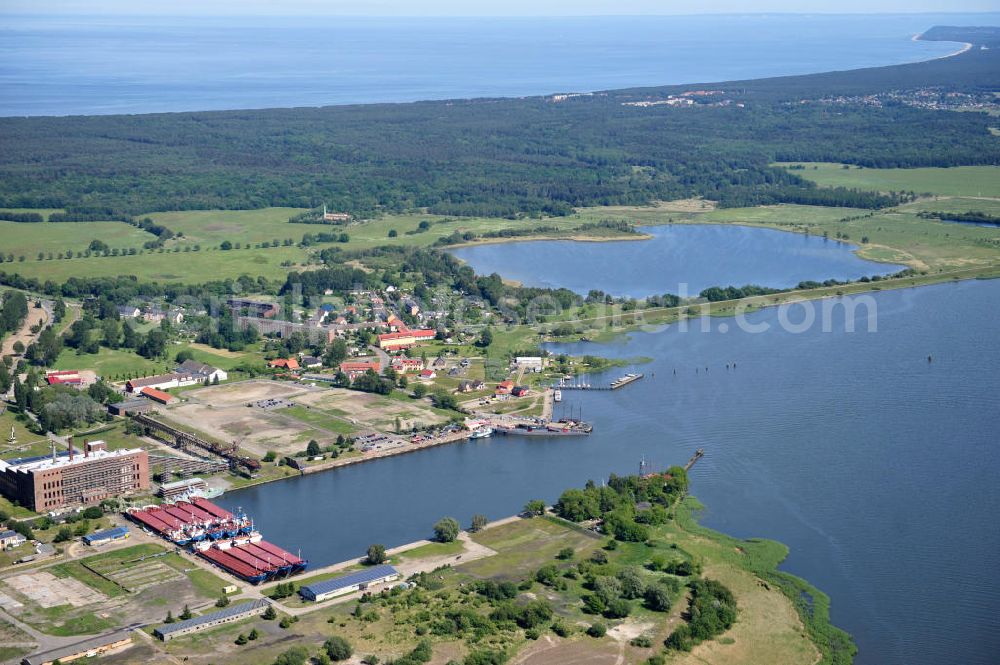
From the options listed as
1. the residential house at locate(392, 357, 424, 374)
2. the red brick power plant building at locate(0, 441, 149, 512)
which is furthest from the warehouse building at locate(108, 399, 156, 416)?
the residential house at locate(392, 357, 424, 374)

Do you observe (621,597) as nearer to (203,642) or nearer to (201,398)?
(203,642)

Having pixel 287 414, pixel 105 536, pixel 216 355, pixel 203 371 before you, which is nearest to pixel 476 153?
pixel 216 355

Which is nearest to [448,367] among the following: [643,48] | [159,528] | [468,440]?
[468,440]

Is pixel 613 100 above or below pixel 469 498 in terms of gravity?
above

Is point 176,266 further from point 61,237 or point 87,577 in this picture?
point 87,577

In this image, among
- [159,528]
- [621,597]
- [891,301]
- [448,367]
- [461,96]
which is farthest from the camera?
[461,96]

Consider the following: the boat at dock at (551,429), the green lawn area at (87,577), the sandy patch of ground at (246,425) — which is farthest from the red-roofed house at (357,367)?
the green lawn area at (87,577)

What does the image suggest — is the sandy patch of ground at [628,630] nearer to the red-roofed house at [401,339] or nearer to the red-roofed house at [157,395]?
the red-roofed house at [157,395]
